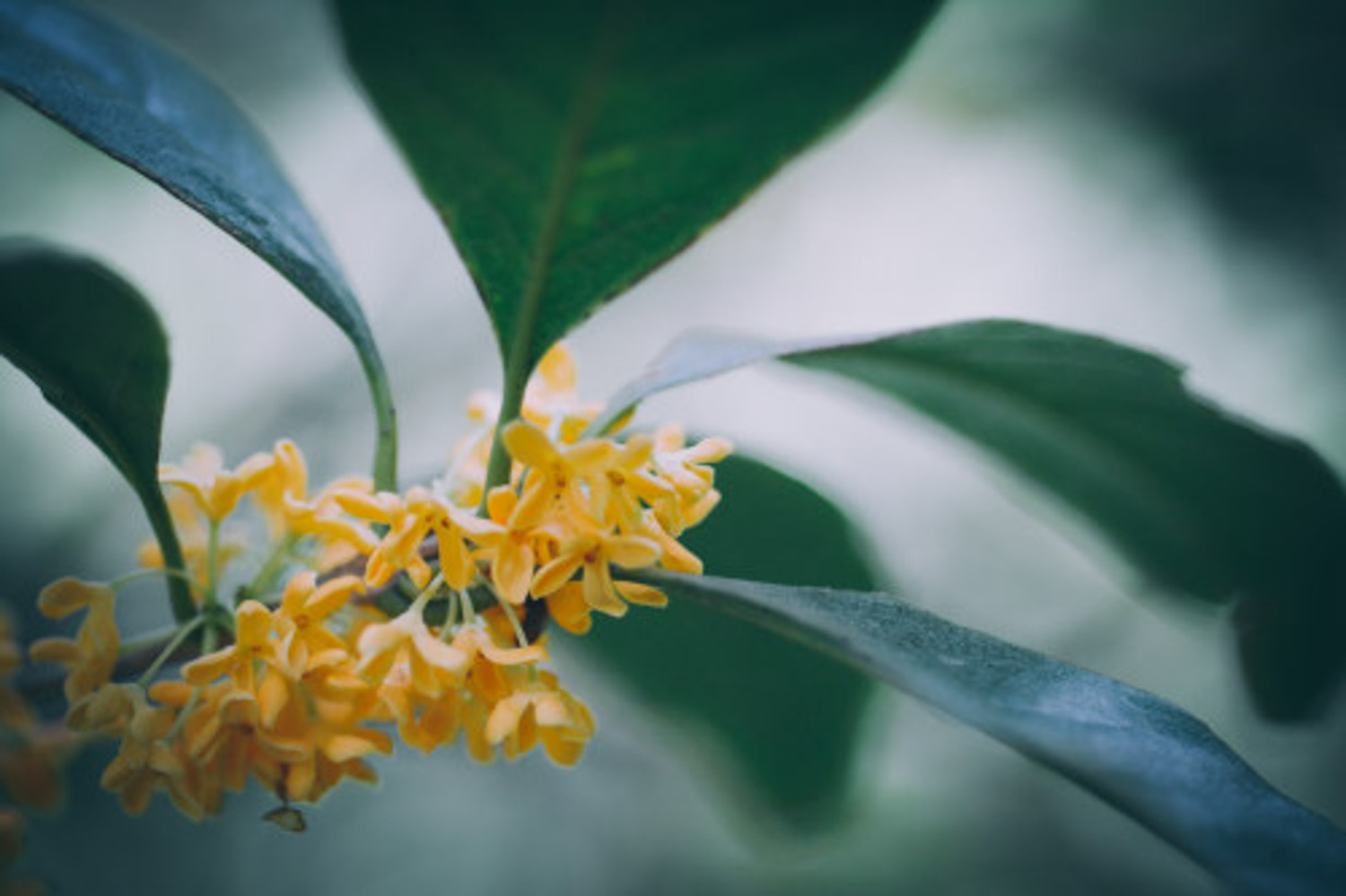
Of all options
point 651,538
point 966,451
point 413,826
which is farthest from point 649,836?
point 651,538

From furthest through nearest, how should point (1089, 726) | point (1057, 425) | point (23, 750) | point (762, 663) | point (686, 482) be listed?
point (762, 663) → point (1057, 425) → point (23, 750) → point (686, 482) → point (1089, 726)

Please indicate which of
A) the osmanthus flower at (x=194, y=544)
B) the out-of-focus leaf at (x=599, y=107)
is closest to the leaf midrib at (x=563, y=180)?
the out-of-focus leaf at (x=599, y=107)

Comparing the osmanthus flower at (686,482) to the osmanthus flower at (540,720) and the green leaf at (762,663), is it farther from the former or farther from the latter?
the green leaf at (762,663)

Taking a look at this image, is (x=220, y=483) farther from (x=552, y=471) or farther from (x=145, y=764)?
(x=552, y=471)

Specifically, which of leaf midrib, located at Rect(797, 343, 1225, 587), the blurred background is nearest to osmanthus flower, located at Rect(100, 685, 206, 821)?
leaf midrib, located at Rect(797, 343, 1225, 587)

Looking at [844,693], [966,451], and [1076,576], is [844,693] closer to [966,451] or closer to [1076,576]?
[966,451]

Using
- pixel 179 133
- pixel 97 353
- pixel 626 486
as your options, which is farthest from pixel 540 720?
pixel 179 133
